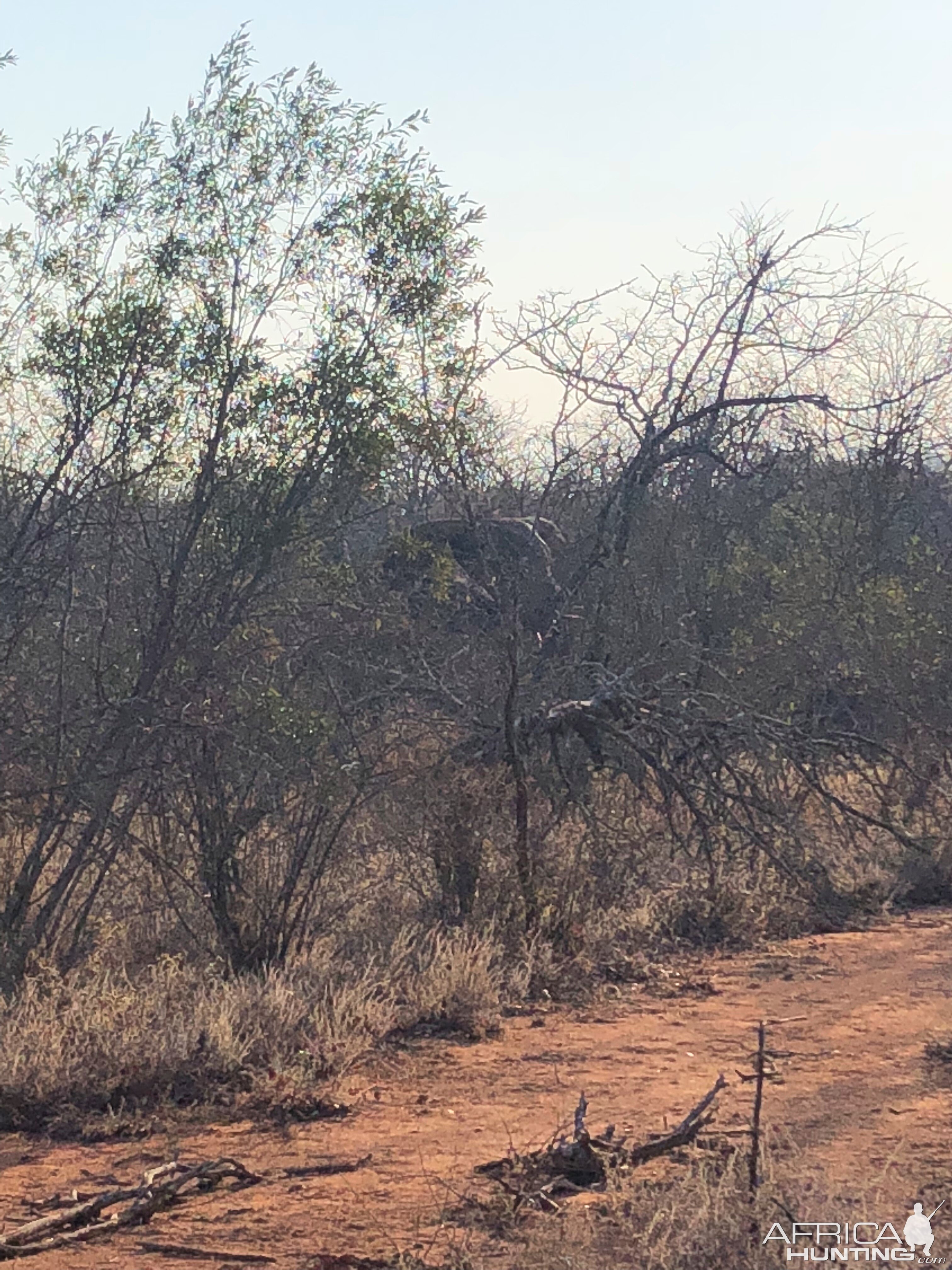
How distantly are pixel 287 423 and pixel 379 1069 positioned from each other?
365 cm

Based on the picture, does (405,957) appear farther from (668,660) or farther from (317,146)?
(317,146)

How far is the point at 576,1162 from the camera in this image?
445 centimetres

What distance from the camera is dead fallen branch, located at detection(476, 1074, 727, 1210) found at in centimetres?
429

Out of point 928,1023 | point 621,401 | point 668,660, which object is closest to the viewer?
point 928,1023

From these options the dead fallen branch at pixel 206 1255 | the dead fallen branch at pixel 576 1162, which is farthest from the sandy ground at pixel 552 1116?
the dead fallen branch at pixel 576 1162

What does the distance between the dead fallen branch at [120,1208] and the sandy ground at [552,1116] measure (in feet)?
0.16

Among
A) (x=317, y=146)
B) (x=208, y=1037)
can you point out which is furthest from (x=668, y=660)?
(x=208, y=1037)

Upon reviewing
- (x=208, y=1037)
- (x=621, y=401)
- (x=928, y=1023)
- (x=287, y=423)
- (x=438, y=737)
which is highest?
(x=621, y=401)

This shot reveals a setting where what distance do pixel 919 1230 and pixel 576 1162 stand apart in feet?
3.84

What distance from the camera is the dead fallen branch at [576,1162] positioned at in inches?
169

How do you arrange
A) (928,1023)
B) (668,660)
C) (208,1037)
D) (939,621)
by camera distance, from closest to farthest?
1. (208,1037)
2. (928,1023)
3. (668,660)
4. (939,621)

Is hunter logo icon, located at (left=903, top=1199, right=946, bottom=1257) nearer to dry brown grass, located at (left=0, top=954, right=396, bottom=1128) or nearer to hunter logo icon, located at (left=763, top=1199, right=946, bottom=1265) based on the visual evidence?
hunter logo icon, located at (left=763, top=1199, right=946, bottom=1265)

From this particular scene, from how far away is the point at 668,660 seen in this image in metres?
9.75

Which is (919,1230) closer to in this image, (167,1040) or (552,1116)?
(552,1116)
